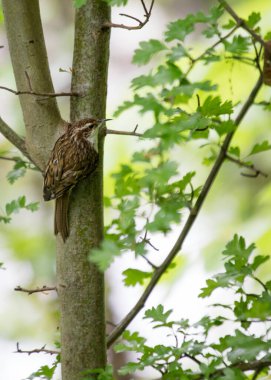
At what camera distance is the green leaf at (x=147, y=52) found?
1706 millimetres

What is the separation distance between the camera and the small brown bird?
2.20 m

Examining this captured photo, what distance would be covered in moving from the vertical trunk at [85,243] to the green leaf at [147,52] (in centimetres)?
50

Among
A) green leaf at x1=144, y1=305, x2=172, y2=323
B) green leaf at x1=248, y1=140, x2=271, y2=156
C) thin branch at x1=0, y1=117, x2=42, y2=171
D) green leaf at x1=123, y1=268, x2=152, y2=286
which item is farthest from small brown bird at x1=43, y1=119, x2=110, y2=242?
green leaf at x1=248, y1=140, x2=271, y2=156

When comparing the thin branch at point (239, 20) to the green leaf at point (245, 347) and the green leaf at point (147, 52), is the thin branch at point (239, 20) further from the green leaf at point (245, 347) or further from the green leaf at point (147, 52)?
the green leaf at point (245, 347)

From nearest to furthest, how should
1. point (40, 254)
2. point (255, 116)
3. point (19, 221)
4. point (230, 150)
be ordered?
point (230, 150), point (255, 116), point (40, 254), point (19, 221)

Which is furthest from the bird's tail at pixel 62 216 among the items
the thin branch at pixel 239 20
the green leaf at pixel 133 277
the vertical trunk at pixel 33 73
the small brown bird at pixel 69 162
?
the thin branch at pixel 239 20

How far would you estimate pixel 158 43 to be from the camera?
1.72 metres

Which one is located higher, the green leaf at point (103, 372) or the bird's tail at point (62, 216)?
the bird's tail at point (62, 216)

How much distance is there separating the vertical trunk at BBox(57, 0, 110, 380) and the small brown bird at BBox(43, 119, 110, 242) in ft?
0.08

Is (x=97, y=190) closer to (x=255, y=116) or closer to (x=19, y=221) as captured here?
(x=255, y=116)

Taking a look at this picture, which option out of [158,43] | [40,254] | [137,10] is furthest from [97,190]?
[137,10]

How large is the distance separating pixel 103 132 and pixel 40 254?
3.99 meters

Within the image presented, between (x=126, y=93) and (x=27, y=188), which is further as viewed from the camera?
(x=27, y=188)

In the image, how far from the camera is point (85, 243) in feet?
7.13
